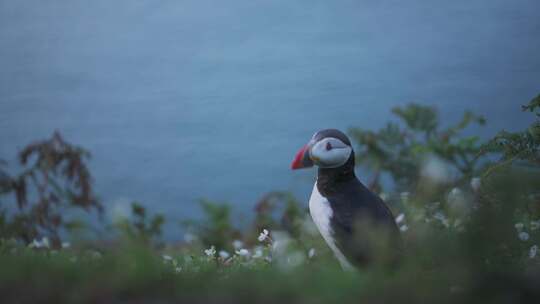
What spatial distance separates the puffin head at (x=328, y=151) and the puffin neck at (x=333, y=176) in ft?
0.06

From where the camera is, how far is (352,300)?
81 centimetres

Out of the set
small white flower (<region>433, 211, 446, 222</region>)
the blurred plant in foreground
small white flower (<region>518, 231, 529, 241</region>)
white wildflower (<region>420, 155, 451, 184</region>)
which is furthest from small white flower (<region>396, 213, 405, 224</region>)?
the blurred plant in foreground

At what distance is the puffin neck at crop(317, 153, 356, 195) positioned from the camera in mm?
2379

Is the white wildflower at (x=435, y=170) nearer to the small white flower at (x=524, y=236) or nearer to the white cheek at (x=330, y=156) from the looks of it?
the small white flower at (x=524, y=236)

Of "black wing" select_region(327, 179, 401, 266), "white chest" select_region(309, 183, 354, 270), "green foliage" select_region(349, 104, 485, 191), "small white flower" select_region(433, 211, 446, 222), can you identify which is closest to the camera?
"black wing" select_region(327, 179, 401, 266)

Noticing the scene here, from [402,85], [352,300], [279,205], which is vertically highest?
[402,85]

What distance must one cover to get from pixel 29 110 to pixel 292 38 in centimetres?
239

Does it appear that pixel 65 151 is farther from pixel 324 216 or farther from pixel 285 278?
pixel 285 278

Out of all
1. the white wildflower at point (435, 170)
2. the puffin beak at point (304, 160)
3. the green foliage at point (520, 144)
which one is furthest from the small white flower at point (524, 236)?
the white wildflower at point (435, 170)

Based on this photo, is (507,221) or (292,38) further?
(292,38)

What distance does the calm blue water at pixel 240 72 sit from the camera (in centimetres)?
513

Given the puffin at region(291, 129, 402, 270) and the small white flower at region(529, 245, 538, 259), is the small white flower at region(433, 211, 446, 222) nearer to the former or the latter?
the small white flower at region(529, 245, 538, 259)

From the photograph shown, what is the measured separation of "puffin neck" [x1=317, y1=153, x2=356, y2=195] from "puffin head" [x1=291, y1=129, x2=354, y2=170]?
0.7 inches

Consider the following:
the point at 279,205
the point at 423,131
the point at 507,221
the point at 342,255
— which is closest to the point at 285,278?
the point at 507,221
